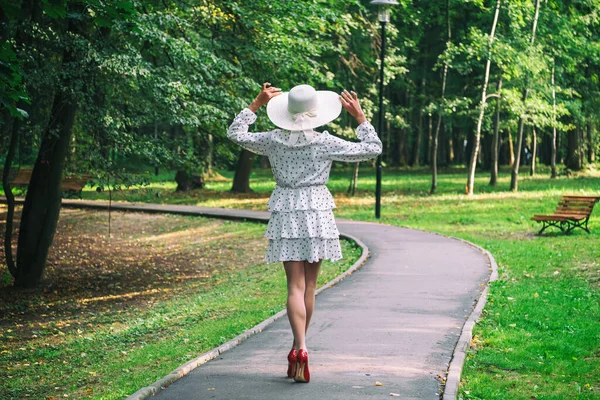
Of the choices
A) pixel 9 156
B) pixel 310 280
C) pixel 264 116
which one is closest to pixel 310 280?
pixel 310 280

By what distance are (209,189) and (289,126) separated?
30470mm

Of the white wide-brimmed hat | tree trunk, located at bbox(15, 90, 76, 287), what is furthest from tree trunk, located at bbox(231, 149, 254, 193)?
the white wide-brimmed hat

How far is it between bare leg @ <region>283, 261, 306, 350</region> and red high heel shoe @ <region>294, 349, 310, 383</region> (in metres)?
0.05

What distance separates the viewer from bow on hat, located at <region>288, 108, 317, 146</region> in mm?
6242

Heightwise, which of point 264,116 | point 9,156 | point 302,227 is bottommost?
point 302,227

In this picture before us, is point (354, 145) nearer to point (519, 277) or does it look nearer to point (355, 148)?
point (355, 148)

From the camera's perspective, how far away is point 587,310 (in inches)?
388

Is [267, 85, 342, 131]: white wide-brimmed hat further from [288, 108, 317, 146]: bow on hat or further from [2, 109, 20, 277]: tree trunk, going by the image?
[2, 109, 20, 277]: tree trunk

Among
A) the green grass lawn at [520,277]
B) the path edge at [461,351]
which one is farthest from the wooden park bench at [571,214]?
the path edge at [461,351]

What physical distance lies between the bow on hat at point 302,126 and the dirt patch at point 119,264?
667 cm

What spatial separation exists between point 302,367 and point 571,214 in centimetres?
1416

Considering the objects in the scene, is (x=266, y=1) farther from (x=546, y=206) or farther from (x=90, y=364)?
(x=546, y=206)

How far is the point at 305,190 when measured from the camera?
632 cm

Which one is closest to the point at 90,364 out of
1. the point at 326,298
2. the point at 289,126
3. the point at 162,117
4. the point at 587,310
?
the point at 326,298
